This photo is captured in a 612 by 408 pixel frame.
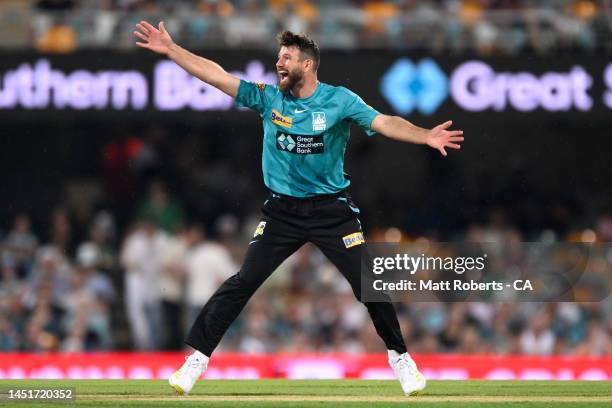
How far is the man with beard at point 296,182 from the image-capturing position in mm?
8125

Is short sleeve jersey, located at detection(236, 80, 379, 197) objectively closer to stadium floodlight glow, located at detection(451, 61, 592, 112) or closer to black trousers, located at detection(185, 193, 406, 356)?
black trousers, located at detection(185, 193, 406, 356)

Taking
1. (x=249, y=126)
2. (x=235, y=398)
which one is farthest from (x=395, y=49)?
(x=235, y=398)

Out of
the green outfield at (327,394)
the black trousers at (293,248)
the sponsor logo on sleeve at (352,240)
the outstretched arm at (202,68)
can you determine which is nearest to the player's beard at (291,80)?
the outstretched arm at (202,68)

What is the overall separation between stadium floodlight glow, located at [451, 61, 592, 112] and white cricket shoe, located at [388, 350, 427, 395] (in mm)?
8393

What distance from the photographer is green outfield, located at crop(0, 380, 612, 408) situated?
25.7 ft

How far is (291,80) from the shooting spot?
26.8 feet

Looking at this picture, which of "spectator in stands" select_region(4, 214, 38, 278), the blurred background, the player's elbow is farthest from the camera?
"spectator in stands" select_region(4, 214, 38, 278)

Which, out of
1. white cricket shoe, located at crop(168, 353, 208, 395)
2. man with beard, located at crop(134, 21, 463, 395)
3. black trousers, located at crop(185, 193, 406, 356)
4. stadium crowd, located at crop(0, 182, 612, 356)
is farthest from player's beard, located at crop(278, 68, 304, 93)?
stadium crowd, located at crop(0, 182, 612, 356)

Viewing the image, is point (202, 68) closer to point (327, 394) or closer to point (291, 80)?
point (291, 80)

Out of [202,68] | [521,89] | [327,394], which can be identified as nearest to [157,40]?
[202,68]

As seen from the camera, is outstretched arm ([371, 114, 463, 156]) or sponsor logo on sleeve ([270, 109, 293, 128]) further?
sponsor logo on sleeve ([270, 109, 293, 128])

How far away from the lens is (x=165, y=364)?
12.5 meters

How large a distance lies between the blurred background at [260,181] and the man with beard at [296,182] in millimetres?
6445

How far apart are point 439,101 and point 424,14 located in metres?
1.22
